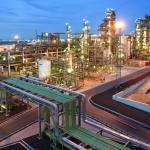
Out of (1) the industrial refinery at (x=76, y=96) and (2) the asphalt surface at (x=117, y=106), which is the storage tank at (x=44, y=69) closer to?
(1) the industrial refinery at (x=76, y=96)

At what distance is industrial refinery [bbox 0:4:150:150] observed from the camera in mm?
18406

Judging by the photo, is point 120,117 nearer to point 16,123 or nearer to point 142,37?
point 16,123

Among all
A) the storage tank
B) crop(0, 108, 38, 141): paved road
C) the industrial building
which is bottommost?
crop(0, 108, 38, 141): paved road

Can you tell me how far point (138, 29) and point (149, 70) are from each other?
17.7 meters

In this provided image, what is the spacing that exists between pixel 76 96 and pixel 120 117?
27.7 ft

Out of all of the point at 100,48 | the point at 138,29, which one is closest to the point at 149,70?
the point at 100,48

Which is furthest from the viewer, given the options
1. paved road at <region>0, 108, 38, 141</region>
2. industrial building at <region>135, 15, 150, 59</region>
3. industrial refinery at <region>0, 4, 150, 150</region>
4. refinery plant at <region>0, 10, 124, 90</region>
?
industrial building at <region>135, 15, 150, 59</region>

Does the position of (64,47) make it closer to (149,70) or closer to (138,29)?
(149,70)

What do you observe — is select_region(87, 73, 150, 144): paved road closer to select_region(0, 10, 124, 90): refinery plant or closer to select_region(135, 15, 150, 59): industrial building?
select_region(0, 10, 124, 90): refinery plant

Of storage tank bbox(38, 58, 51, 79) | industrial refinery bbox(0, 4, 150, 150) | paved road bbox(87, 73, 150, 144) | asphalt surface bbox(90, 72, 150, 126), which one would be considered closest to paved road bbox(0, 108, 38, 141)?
industrial refinery bbox(0, 4, 150, 150)

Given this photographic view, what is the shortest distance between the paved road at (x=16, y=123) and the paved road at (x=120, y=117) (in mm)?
6129

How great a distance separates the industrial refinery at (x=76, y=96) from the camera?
18406 mm

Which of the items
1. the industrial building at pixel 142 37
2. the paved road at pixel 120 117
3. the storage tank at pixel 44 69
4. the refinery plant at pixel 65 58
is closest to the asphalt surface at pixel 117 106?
the paved road at pixel 120 117

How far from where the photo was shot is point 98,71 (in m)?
47.3
